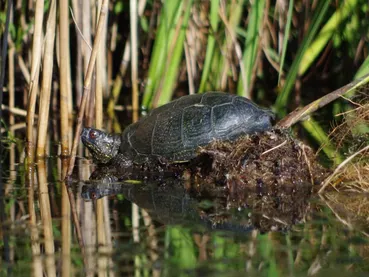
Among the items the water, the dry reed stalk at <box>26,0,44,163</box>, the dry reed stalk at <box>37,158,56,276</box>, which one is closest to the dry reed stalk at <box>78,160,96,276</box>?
the water

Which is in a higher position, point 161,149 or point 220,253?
point 161,149

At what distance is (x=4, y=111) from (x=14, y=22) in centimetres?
99

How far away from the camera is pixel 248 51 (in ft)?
24.5

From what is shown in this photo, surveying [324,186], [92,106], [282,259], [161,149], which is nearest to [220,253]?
[282,259]

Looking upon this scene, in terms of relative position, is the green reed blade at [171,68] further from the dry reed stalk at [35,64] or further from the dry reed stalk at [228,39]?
the dry reed stalk at [35,64]

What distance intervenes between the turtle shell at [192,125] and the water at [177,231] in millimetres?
380

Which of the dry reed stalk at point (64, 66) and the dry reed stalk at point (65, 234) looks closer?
the dry reed stalk at point (65, 234)

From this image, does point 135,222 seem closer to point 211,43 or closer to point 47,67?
point 47,67

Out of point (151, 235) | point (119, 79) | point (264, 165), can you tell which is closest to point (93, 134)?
point (264, 165)

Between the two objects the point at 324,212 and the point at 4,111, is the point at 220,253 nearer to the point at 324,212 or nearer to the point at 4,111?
the point at 324,212

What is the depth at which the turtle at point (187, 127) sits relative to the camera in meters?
5.86

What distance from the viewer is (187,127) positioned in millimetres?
5984

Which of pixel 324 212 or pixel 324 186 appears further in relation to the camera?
pixel 324 186

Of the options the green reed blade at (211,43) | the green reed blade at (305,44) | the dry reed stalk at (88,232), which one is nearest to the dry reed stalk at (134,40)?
the green reed blade at (211,43)
